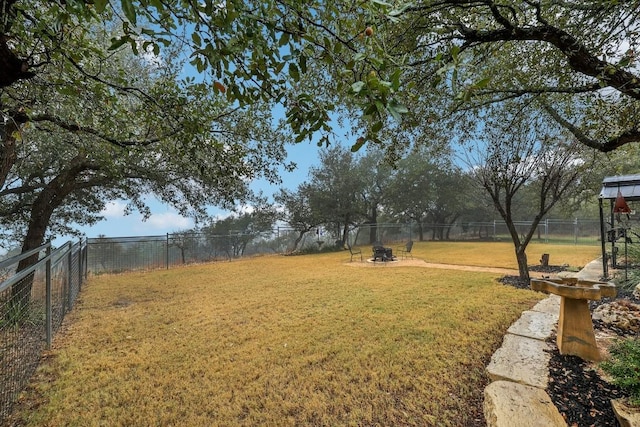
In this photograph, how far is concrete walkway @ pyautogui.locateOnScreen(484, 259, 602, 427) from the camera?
1833 millimetres

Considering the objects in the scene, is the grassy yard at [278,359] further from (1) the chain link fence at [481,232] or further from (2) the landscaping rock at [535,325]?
(1) the chain link fence at [481,232]

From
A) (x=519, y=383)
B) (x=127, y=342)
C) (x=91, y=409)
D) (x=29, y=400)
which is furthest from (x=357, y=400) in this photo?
(x=127, y=342)

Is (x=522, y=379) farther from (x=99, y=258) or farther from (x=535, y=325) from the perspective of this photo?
(x=99, y=258)

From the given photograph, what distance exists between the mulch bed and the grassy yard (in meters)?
0.52

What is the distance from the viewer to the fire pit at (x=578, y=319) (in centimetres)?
263

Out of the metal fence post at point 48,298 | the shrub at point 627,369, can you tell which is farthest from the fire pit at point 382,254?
the metal fence post at point 48,298

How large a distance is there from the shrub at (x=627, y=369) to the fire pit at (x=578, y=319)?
0.18 metres

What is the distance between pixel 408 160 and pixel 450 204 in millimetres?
4700

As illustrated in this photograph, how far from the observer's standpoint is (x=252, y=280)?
7.85m

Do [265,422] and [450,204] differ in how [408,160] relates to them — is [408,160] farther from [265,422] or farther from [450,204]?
[265,422]

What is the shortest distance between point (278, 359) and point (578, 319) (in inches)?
116

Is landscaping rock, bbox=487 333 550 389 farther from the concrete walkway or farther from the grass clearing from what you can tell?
the grass clearing

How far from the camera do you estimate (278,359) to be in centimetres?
301

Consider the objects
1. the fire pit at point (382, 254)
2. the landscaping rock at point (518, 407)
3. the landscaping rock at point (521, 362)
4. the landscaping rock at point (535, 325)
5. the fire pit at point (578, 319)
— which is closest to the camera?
the landscaping rock at point (518, 407)
